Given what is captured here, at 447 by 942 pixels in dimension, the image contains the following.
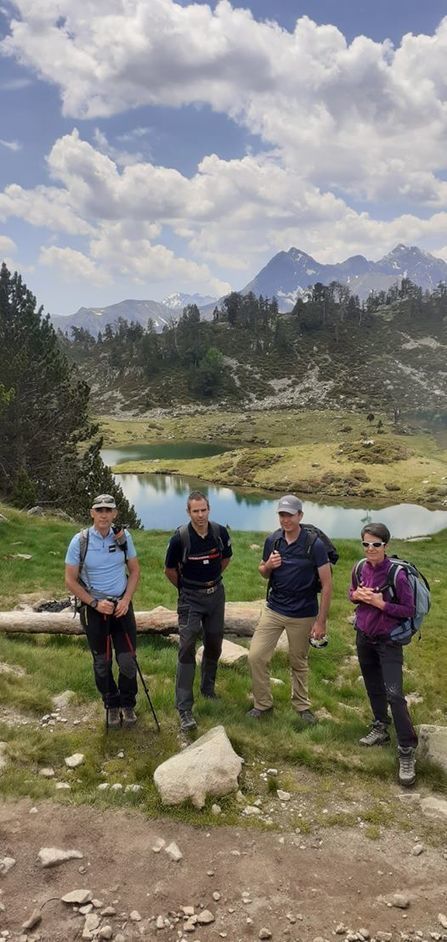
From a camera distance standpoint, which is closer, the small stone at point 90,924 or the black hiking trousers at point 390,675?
the small stone at point 90,924

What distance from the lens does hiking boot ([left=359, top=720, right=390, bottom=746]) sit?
853 cm

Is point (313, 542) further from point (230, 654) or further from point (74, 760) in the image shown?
point (74, 760)

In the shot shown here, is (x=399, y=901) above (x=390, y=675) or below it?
below

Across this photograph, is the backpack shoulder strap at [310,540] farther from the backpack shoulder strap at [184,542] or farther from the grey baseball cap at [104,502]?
the grey baseball cap at [104,502]

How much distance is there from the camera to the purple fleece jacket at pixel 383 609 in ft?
25.4

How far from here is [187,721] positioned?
827 cm

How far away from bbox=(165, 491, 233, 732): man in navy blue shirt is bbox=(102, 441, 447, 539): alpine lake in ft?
111

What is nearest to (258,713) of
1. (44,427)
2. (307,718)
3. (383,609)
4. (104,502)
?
(307,718)

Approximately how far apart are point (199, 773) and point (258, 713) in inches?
90.6

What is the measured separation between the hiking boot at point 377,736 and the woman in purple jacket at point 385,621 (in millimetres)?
785

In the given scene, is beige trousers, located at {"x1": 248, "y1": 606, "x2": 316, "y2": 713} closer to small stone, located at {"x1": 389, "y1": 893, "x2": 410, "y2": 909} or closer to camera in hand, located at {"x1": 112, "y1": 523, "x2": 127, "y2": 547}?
camera in hand, located at {"x1": 112, "y1": 523, "x2": 127, "y2": 547}

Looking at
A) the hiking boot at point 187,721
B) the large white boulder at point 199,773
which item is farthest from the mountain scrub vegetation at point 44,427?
the large white boulder at point 199,773

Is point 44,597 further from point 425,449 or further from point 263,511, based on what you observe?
point 425,449

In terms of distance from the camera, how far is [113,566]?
322 inches
